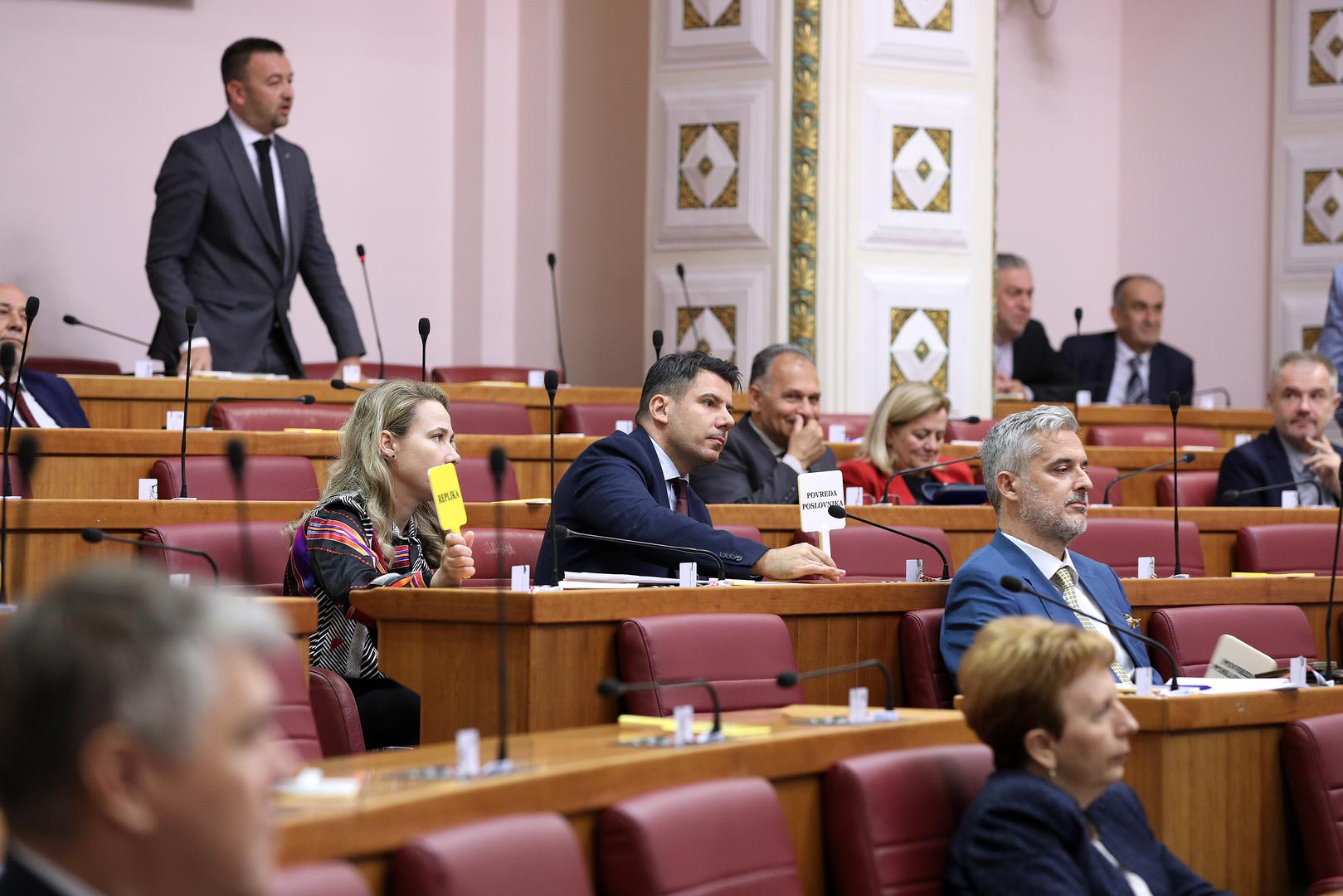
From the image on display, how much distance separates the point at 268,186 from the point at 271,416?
1.48 m

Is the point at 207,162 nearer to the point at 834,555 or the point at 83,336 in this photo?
the point at 83,336

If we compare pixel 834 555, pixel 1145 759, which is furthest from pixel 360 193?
pixel 1145 759

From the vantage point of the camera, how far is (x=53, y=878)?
121cm

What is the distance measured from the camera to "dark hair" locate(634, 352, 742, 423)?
3939 mm

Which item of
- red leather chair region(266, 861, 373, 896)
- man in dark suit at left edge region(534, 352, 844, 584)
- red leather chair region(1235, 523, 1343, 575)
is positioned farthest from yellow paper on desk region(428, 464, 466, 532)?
red leather chair region(1235, 523, 1343, 575)

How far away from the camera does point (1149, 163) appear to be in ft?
31.1

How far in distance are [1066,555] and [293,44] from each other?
18.1 feet

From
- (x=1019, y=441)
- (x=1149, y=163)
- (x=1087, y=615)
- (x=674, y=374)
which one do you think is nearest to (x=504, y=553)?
(x=674, y=374)

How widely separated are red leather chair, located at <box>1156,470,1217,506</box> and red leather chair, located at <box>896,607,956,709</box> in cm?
265

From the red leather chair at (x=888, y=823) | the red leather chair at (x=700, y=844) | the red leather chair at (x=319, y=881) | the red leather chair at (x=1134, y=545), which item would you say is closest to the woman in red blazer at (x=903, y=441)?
the red leather chair at (x=1134, y=545)

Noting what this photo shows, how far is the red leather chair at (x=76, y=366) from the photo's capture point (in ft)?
21.9

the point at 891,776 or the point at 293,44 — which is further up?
the point at 293,44

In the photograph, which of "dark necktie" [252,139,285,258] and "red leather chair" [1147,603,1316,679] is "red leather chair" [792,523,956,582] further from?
"dark necktie" [252,139,285,258]

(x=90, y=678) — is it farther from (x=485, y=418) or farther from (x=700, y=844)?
(x=485, y=418)
